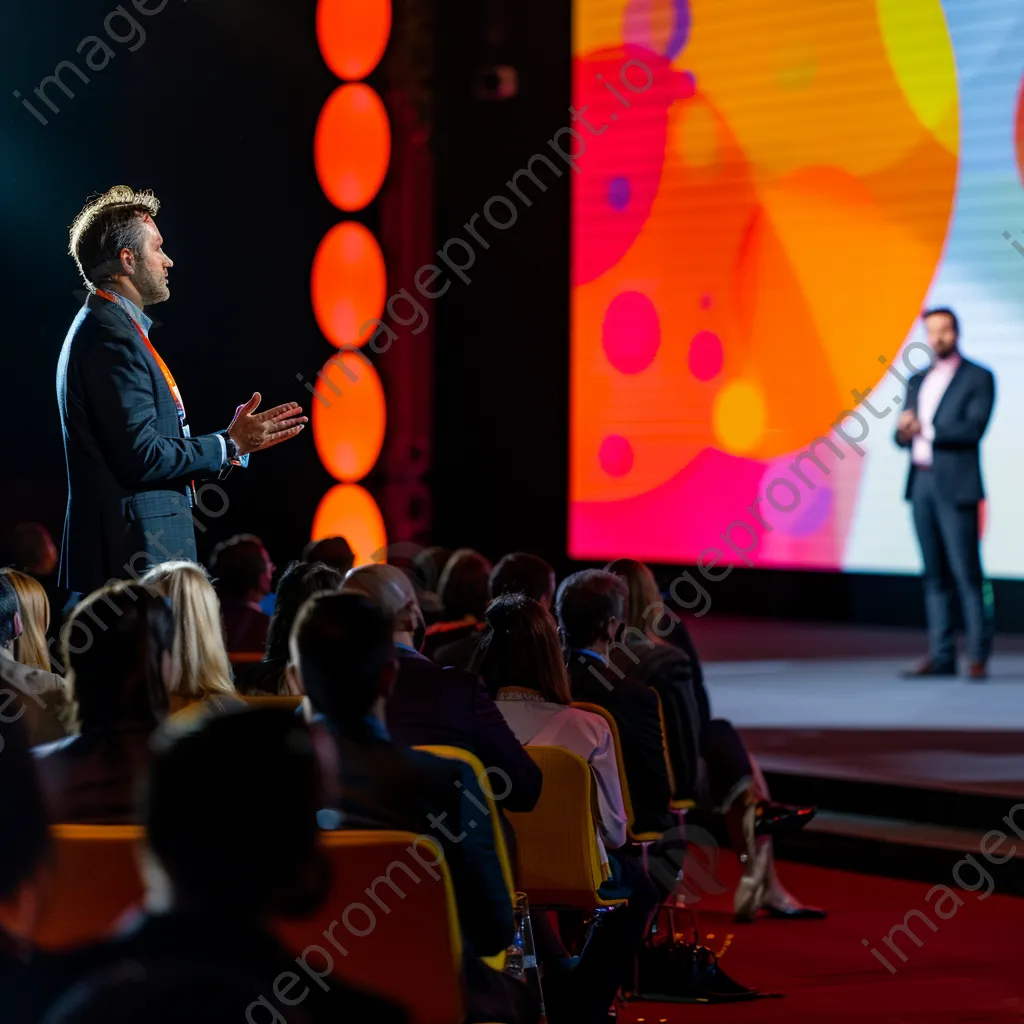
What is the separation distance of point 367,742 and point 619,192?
568cm

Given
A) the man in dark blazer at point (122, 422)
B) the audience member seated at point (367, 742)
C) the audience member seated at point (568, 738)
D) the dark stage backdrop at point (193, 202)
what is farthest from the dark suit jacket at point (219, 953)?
the dark stage backdrop at point (193, 202)

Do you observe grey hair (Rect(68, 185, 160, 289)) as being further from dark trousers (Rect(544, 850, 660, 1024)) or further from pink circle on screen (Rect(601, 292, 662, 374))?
pink circle on screen (Rect(601, 292, 662, 374))

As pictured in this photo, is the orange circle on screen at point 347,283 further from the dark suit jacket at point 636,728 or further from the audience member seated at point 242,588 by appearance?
the dark suit jacket at point 636,728

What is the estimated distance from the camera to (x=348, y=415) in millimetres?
6570

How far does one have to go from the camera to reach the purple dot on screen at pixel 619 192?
22.8ft

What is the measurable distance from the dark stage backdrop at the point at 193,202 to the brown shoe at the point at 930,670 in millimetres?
2654

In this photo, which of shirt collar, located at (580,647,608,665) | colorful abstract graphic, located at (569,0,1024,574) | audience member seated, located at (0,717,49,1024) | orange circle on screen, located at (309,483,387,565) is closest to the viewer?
audience member seated, located at (0,717,49,1024)

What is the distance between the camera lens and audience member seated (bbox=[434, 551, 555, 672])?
3.22 meters

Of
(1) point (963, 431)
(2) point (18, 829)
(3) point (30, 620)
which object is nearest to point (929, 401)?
(1) point (963, 431)

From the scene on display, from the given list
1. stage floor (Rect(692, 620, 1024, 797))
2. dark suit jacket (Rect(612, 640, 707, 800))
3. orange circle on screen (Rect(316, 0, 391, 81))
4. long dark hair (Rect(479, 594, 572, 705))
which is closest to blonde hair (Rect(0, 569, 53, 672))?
long dark hair (Rect(479, 594, 572, 705))

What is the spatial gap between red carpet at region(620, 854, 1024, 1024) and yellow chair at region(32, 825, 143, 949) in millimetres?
1735

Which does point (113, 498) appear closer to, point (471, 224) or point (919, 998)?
point (919, 998)

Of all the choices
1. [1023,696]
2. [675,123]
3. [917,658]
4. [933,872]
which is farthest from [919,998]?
[675,123]

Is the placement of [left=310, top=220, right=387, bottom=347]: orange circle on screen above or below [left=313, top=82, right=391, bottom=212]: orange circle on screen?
below
